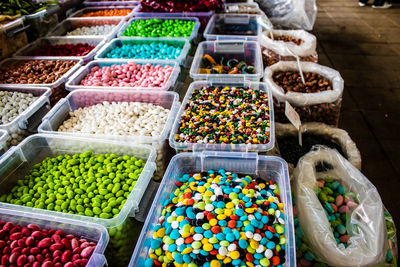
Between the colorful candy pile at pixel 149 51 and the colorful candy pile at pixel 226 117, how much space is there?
20.2 inches

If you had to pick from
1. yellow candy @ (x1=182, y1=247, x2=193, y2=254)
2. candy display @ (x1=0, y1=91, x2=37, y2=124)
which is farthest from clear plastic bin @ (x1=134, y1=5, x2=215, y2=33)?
yellow candy @ (x1=182, y1=247, x2=193, y2=254)

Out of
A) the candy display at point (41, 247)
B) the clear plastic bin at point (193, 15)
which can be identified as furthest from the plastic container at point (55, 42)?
the candy display at point (41, 247)

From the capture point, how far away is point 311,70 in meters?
2.11

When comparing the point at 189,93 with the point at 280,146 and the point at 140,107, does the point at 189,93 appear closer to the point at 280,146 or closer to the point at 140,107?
the point at 140,107

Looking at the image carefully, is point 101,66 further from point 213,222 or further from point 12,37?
point 213,222

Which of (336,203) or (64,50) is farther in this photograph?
(64,50)

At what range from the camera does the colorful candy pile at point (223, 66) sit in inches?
79.1

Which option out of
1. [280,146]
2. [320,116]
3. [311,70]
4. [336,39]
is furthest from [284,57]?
[336,39]

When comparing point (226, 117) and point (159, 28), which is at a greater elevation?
point (159, 28)

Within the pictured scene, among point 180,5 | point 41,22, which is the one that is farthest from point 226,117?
point 41,22

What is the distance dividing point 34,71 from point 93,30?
81 centimetres

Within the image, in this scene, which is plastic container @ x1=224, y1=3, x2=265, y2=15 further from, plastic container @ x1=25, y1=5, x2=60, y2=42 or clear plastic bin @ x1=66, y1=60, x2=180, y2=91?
plastic container @ x1=25, y1=5, x2=60, y2=42

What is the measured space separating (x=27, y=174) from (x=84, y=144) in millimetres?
272

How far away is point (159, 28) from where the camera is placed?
2.48 m
